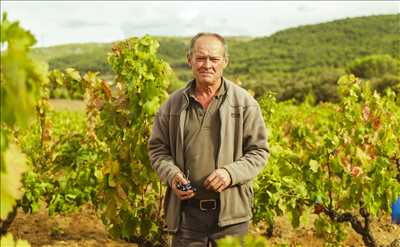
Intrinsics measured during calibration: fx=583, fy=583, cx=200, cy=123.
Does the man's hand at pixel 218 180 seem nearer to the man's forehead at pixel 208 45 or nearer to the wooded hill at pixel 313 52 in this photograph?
the man's forehead at pixel 208 45

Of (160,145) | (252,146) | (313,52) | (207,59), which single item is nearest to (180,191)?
(160,145)

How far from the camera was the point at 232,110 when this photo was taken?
10.3ft

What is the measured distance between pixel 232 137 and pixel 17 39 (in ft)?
6.54

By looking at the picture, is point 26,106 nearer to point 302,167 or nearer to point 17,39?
Result: point 17,39

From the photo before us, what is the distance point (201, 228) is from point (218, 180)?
335 millimetres

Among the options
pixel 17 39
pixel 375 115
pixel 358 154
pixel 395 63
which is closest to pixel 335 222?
pixel 358 154

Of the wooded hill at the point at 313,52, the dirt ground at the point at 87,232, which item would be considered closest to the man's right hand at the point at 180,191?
the dirt ground at the point at 87,232

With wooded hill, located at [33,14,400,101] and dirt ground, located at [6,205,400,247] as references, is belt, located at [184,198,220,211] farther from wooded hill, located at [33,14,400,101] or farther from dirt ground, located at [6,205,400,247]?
wooded hill, located at [33,14,400,101]

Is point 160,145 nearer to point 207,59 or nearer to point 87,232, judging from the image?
point 207,59

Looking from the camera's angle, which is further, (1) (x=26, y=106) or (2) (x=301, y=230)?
(2) (x=301, y=230)

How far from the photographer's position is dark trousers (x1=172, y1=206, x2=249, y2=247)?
3.13 metres

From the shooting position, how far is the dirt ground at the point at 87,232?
241 inches

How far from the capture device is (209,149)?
311cm

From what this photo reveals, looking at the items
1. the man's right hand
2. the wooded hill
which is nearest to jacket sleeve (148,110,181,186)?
the man's right hand
